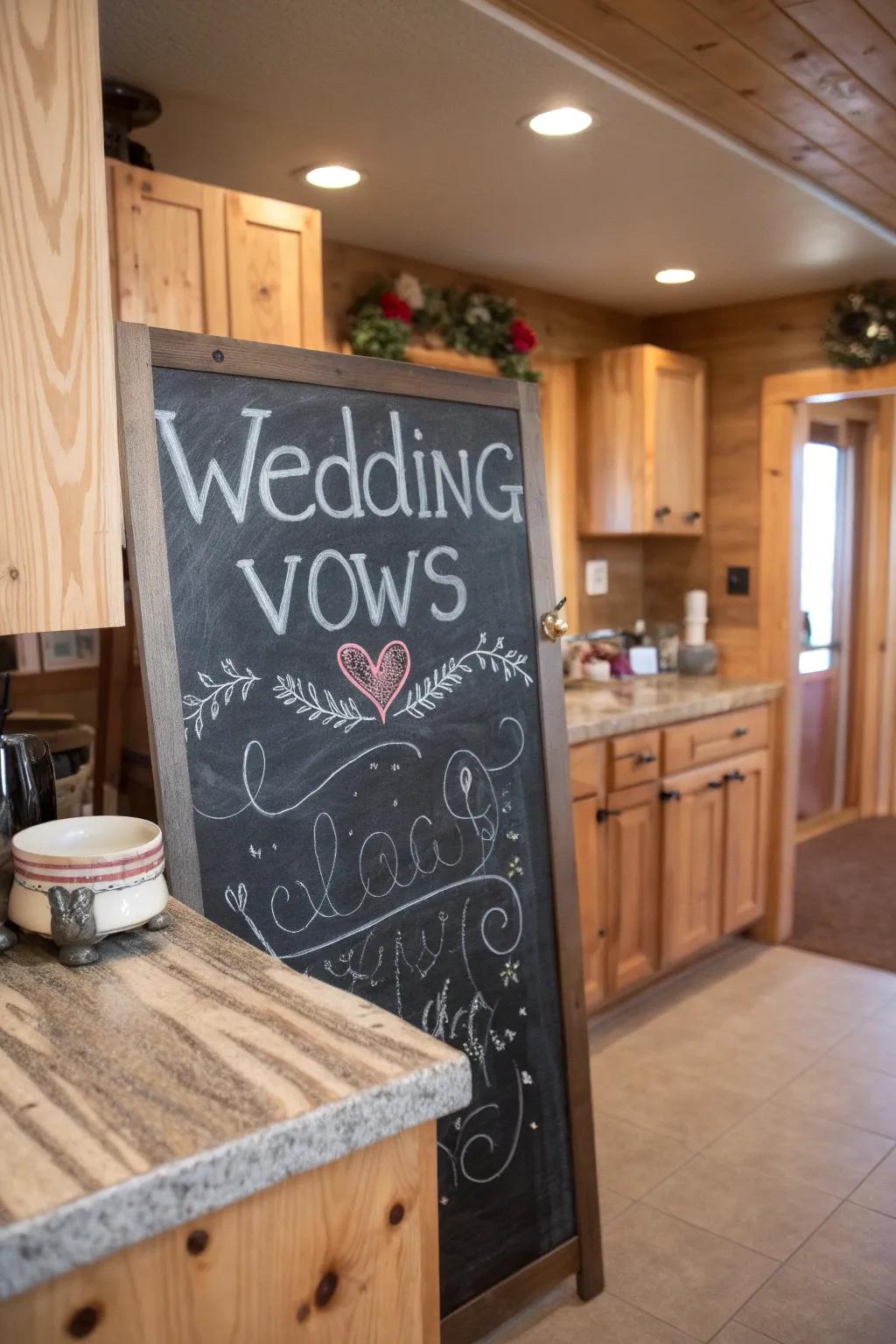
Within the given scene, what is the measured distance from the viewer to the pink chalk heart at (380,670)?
1623 millimetres

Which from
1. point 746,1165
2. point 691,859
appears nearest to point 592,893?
point 691,859

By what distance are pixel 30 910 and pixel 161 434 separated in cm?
63

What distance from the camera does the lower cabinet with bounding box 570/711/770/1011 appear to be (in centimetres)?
313

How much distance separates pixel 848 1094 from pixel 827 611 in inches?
118

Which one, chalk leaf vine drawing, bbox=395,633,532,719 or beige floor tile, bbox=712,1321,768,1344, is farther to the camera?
beige floor tile, bbox=712,1321,768,1344

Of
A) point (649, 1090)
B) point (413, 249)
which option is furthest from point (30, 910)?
point (413, 249)

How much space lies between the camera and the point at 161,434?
142 centimetres

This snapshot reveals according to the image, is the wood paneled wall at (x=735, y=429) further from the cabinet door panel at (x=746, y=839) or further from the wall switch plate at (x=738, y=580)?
the cabinet door panel at (x=746, y=839)

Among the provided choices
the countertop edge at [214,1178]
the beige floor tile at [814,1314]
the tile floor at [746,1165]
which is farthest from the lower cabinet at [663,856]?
the countertop edge at [214,1178]

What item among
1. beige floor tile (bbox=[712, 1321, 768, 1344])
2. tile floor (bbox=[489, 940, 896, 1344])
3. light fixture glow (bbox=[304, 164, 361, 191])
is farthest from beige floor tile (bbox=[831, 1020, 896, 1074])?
light fixture glow (bbox=[304, 164, 361, 191])

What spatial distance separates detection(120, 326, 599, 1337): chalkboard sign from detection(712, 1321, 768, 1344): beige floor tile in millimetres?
262

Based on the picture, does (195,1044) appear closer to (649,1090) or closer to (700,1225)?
(700,1225)

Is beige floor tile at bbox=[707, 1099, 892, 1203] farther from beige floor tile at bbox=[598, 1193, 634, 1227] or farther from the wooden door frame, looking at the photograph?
the wooden door frame

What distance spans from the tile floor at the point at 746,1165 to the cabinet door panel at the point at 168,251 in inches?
79.9
